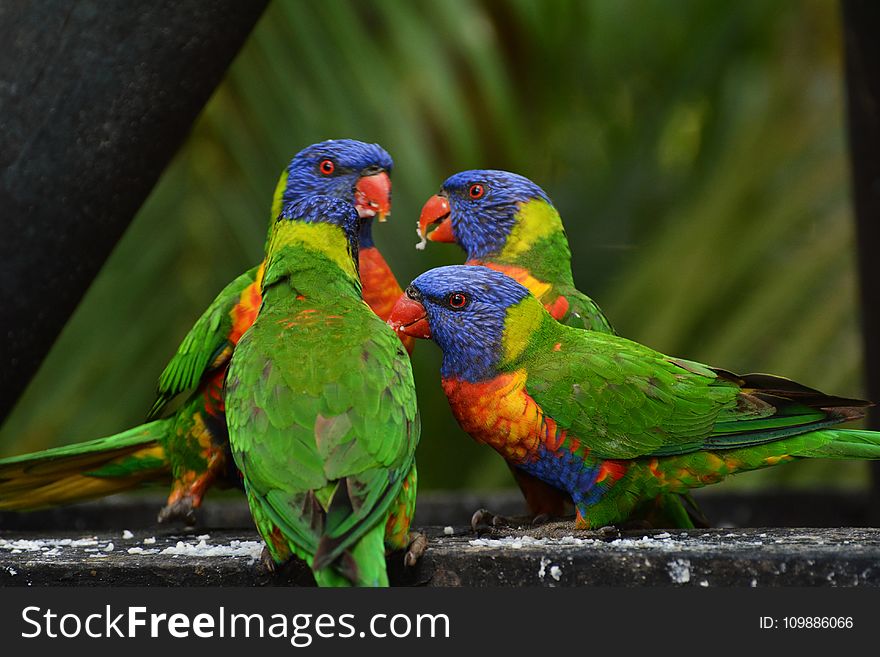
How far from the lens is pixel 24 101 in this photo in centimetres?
192

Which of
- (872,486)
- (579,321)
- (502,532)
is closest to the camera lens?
(502,532)

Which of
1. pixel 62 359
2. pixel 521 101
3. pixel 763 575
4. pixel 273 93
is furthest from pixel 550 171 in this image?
pixel 763 575

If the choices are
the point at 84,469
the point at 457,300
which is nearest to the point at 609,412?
the point at 457,300

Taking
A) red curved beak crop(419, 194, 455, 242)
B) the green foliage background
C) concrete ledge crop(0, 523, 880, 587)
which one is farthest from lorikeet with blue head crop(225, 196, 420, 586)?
the green foliage background

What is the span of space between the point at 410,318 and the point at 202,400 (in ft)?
1.74

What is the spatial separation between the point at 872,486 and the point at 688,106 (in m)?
1.92

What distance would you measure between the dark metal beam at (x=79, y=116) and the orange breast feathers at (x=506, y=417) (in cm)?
77

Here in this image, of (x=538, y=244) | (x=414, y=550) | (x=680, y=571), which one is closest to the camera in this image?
(x=680, y=571)

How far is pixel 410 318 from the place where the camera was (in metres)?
2.12

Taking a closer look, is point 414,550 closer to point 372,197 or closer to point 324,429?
point 324,429

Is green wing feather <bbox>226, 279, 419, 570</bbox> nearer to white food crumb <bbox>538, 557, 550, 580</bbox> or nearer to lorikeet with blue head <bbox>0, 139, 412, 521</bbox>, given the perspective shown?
white food crumb <bbox>538, 557, 550, 580</bbox>

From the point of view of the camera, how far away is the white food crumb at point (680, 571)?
1.52m

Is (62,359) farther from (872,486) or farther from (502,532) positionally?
(872,486)

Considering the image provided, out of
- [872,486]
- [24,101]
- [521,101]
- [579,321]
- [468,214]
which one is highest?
[521,101]
